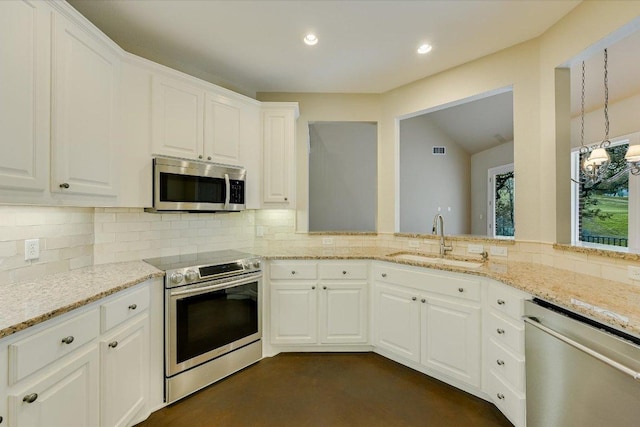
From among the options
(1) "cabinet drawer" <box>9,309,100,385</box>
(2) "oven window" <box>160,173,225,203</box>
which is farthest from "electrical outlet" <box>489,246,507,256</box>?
(1) "cabinet drawer" <box>9,309,100,385</box>

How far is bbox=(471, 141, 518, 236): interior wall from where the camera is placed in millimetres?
5158

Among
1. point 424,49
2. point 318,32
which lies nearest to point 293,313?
point 318,32

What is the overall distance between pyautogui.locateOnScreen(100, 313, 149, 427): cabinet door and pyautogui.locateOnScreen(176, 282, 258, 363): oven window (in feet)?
0.75

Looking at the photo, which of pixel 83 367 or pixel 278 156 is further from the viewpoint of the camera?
pixel 278 156

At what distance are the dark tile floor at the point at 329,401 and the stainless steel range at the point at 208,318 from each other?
0.45 feet

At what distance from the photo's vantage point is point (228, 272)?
221cm

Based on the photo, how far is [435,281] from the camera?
2152mm

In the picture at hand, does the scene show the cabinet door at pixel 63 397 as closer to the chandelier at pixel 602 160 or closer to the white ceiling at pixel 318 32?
the white ceiling at pixel 318 32

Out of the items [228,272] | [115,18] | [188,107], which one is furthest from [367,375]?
[115,18]

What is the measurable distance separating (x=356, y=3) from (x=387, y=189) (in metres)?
1.81

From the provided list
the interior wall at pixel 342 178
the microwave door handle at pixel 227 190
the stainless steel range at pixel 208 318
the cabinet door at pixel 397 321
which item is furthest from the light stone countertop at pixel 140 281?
the interior wall at pixel 342 178

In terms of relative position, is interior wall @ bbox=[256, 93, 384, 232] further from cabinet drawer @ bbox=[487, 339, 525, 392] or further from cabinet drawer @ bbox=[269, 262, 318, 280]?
cabinet drawer @ bbox=[487, 339, 525, 392]

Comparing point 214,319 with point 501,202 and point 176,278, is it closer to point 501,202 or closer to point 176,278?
point 176,278

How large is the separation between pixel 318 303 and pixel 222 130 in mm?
1804
